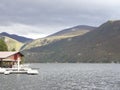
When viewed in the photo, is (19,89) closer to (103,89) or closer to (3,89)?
(3,89)

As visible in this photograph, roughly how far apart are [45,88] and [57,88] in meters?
2.68

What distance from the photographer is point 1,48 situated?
199 metres

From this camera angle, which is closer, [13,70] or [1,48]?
[13,70]

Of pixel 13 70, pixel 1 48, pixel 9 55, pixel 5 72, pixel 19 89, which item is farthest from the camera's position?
pixel 1 48

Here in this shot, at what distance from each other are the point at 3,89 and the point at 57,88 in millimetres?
11802

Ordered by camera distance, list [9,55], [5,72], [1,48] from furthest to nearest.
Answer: [1,48] < [9,55] < [5,72]

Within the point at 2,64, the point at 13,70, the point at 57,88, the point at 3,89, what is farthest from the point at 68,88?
the point at 2,64

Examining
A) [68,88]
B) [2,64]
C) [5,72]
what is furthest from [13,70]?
[68,88]

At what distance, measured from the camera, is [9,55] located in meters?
156

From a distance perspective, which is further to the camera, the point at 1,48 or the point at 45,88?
the point at 1,48

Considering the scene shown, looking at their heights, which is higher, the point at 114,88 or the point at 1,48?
the point at 1,48

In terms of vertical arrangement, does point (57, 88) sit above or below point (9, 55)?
below

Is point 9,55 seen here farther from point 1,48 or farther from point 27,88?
point 27,88

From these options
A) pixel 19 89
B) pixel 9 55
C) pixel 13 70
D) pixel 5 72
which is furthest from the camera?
pixel 9 55
